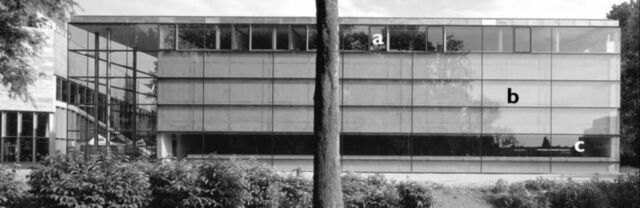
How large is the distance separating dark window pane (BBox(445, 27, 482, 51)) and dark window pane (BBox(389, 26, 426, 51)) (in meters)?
1.23

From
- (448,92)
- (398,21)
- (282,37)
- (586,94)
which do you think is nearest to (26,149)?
(282,37)

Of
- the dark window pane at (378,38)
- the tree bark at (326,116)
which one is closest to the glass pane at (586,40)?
the dark window pane at (378,38)

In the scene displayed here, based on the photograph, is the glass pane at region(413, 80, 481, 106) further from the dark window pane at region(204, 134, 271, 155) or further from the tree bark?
the tree bark

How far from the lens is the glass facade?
108 ft

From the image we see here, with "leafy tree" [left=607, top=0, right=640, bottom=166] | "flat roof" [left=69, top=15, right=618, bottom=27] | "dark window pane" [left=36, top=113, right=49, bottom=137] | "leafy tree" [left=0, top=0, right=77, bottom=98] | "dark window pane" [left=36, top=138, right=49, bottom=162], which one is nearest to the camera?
"leafy tree" [left=0, top=0, right=77, bottom=98]

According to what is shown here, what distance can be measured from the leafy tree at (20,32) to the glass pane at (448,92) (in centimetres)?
1780

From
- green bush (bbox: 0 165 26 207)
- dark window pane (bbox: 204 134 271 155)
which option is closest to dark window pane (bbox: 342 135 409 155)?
dark window pane (bbox: 204 134 271 155)

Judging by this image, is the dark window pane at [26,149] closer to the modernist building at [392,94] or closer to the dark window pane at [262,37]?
the modernist building at [392,94]

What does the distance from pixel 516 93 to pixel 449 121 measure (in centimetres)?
346

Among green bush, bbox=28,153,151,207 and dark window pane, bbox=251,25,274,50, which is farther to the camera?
dark window pane, bbox=251,25,274,50

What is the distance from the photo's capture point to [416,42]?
3309 centimetres

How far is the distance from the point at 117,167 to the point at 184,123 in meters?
18.5

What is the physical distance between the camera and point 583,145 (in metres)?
32.8

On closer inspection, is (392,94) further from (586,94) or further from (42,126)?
(42,126)
